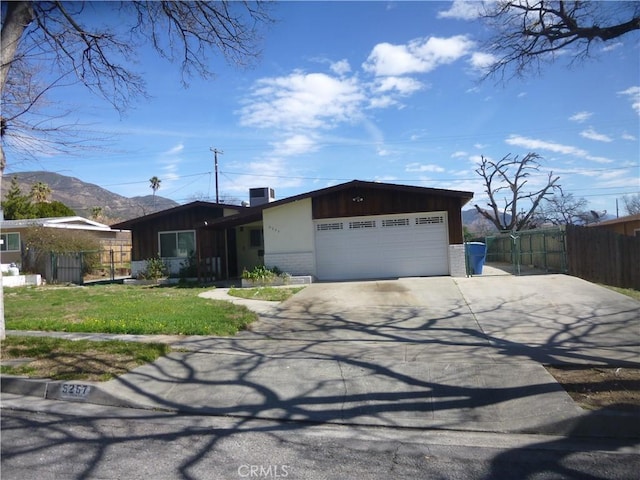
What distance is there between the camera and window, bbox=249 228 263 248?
76.2 feet

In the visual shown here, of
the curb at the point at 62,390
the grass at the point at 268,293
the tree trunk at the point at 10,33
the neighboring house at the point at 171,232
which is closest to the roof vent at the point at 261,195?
the neighboring house at the point at 171,232

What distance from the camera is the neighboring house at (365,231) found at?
16.9m

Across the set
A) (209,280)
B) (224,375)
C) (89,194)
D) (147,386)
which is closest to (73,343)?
(147,386)

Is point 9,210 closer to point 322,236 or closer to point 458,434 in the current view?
point 322,236

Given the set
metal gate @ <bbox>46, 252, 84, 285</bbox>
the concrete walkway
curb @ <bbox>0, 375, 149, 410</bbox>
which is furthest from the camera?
metal gate @ <bbox>46, 252, 84, 285</bbox>

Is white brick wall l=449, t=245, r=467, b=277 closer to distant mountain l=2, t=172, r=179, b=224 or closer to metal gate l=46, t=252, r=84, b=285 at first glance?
metal gate l=46, t=252, r=84, b=285

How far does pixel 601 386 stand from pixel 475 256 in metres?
11.5

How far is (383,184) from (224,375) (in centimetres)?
1168

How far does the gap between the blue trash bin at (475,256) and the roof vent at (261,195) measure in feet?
41.8

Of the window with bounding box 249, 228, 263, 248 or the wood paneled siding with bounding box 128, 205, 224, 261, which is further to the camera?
the window with bounding box 249, 228, 263, 248

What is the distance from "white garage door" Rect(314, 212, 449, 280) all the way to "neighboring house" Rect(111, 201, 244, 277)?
5.48m

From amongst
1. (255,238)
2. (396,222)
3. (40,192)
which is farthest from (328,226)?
(40,192)

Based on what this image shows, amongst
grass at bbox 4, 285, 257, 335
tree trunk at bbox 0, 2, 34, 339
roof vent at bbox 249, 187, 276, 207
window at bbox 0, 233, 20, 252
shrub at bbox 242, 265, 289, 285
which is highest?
tree trunk at bbox 0, 2, 34, 339

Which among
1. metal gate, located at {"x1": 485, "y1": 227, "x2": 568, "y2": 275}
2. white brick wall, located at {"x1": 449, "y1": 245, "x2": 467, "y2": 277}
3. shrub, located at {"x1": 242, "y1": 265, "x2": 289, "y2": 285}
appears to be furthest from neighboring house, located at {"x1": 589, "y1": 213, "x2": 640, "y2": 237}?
shrub, located at {"x1": 242, "y1": 265, "x2": 289, "y2": 285}
